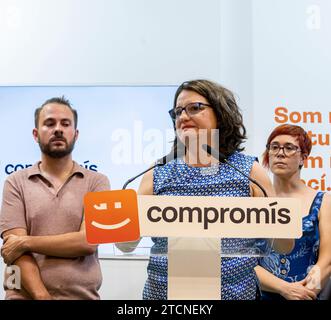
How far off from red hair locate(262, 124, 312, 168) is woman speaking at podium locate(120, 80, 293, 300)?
0.68 ft

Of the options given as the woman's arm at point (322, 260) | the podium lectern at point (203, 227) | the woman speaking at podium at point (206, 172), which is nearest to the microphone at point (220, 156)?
the woman speaking at podium at point (206, 172)

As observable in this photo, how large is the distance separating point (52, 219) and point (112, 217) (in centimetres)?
43

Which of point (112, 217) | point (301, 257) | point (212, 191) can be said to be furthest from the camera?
point (301, 257)

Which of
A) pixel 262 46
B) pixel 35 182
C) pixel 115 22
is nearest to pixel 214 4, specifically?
pixel 262 46

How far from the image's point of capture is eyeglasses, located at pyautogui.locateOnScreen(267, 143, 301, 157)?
1.69 metres

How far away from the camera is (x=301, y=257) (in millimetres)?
1529

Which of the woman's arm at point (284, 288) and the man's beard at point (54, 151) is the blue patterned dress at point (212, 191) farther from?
the man's beard at point (54, 151)

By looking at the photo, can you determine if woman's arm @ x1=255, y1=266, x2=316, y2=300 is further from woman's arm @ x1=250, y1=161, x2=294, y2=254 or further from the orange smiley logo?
the orange smiley logo

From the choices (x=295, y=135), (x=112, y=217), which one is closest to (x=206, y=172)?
(x=112, y=217)

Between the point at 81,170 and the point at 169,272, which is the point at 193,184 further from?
the point at 81,170

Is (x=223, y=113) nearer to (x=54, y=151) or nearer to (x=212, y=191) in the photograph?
(x=212, y=191)

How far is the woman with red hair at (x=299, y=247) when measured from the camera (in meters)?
1.49

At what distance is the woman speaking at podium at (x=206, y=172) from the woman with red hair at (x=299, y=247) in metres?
0.08

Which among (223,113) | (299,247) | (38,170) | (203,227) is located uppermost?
(223,113)
